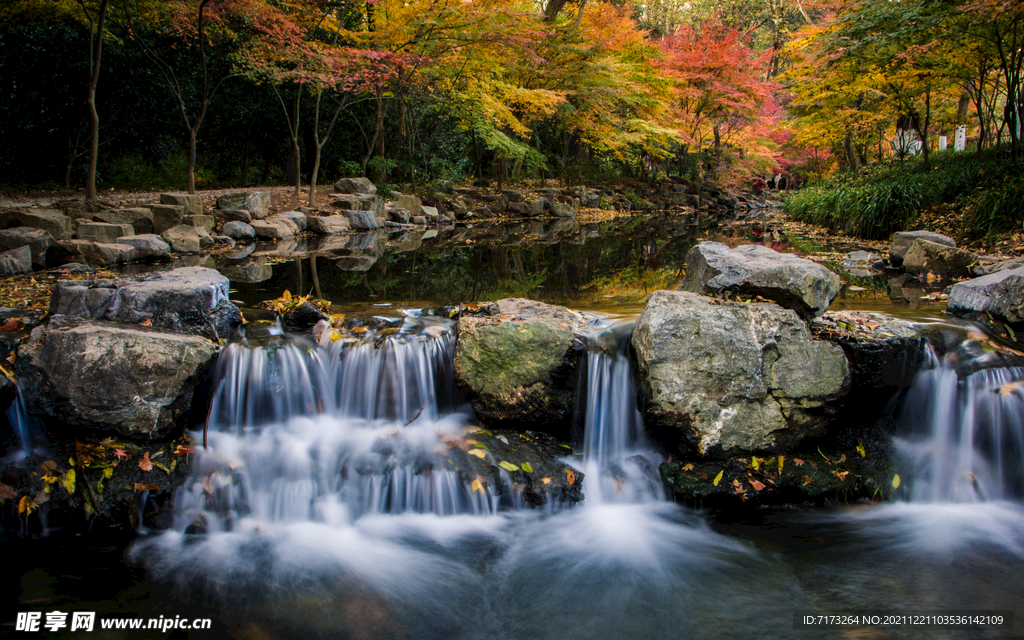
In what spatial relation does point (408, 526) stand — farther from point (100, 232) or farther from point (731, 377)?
point (100, 232)

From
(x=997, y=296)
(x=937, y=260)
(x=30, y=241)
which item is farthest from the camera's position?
(x=937, y=260)

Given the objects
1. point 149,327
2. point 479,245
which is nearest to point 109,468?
point 149,327

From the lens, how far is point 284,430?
4414 mm

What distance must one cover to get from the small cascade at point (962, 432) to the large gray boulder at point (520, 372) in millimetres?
2531

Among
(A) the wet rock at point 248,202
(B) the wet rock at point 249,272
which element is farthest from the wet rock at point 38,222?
(A) the wet rock at point 248,202

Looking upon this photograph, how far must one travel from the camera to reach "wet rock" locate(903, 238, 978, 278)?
7.98 meters

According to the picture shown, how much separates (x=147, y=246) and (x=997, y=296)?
1072 cm

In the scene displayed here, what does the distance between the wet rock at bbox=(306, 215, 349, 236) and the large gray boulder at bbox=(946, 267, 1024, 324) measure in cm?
1168

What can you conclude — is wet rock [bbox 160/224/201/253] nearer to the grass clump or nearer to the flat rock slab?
the flat rock slab

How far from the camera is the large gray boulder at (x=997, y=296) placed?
5.05m

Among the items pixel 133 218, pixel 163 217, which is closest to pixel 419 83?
pixel 163 217

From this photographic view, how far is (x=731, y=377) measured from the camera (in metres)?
4.17

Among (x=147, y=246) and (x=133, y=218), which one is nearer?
(x=147, y=246)

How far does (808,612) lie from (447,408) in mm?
2757
